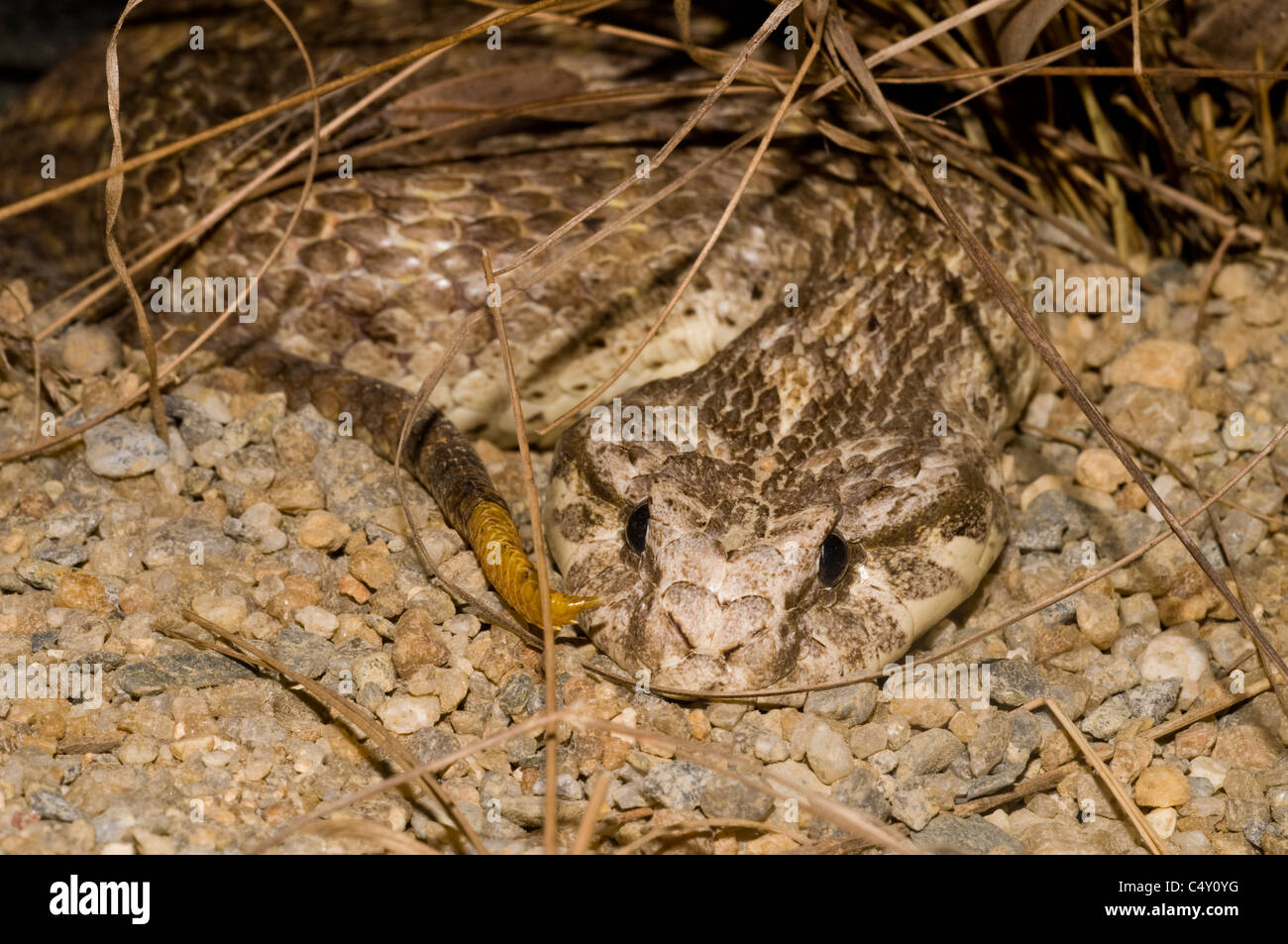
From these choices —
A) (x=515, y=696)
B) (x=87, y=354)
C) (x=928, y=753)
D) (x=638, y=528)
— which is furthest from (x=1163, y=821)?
(x=87, y=354)

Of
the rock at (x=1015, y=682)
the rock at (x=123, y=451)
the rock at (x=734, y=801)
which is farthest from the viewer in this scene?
the rock at (x=123, y=451)


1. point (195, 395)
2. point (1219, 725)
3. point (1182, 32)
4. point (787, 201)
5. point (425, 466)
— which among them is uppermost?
point (1182, 32)

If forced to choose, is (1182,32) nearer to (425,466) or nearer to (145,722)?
(425,466)

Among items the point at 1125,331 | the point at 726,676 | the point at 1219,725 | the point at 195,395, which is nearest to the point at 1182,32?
the point at 1125,331

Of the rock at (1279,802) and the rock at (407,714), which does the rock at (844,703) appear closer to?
the rock at (407,714)

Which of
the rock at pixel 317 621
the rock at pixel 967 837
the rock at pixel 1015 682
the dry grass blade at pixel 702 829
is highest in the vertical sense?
the rock at pixel 317 621

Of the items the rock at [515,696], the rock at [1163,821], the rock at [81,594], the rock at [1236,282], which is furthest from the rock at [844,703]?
the rock at [1236,282]

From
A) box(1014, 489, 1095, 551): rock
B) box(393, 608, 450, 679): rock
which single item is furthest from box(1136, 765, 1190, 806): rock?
box(393, 608, 450, 679): rock
